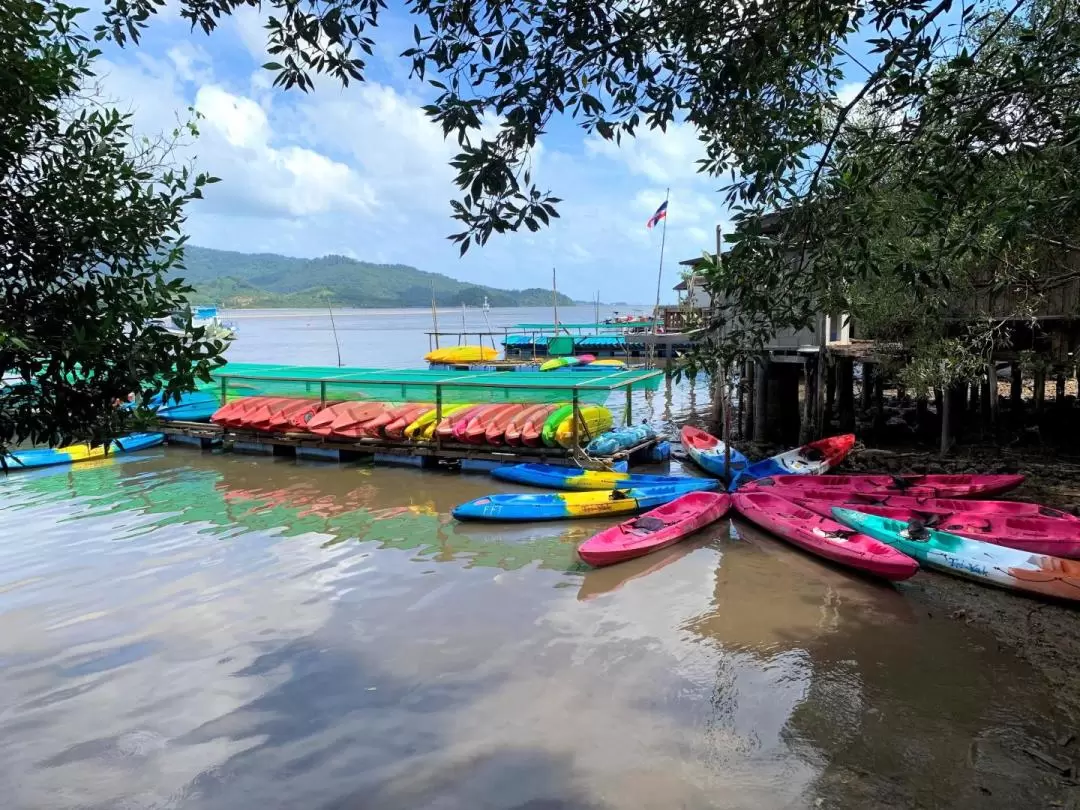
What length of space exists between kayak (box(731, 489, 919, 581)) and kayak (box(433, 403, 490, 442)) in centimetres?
674

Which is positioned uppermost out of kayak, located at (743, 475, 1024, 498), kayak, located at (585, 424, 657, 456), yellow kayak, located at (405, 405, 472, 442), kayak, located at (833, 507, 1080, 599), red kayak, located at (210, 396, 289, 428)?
red kayak, located at (210, 396, 289, 428)

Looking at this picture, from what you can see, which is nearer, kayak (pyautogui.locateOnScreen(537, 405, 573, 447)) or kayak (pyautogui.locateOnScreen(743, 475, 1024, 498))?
kayak (pyautogui.locateOnScreen(743, 475, 1024, 498))

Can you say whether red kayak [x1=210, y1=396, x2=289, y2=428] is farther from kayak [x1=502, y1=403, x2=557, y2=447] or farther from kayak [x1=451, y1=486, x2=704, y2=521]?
kayak [x1=451, y1=486, x2=704, y2=521]

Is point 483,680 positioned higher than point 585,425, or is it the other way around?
point 585,425

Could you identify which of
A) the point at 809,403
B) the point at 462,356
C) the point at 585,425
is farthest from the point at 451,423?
the point at 462,356

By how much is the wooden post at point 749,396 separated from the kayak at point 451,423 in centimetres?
824

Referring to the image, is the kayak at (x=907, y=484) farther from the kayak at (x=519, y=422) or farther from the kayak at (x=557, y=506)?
the kayak at (x=519, y=422)

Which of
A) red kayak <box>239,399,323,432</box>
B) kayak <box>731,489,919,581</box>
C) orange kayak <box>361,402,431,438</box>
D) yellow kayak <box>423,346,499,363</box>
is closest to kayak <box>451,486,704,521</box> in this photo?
kayak <box>731,489,919,581</box>

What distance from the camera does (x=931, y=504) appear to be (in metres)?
11.8

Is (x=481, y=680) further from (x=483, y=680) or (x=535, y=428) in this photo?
(x=535, y=428)

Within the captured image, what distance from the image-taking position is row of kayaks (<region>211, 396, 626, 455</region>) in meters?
15.8

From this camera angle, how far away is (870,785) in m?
5.45

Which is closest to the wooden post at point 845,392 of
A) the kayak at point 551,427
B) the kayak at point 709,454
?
the kayak at point 709,454

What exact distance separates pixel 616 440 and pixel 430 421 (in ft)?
15.0
